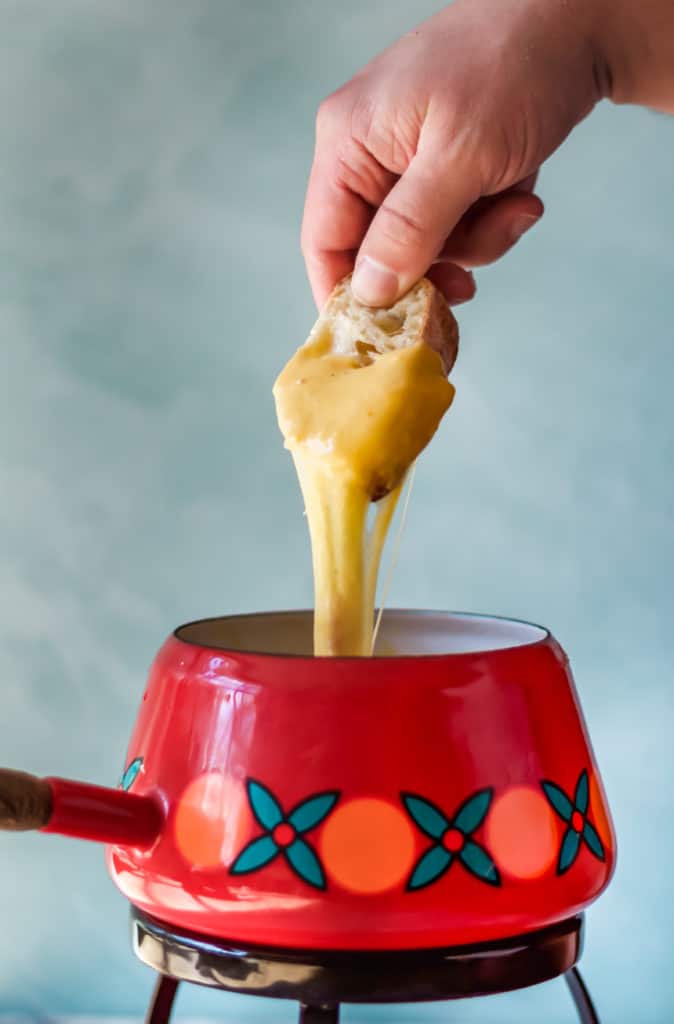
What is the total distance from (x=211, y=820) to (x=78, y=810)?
5cm

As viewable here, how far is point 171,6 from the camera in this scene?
0.97 metres

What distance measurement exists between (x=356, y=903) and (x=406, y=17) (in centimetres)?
78

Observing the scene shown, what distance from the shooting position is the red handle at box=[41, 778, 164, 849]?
1.45ft

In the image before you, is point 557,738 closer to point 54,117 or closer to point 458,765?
point 458,765

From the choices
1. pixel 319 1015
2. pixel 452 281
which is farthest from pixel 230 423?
pixel 319 1015

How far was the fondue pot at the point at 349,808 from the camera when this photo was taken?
1.40 feet

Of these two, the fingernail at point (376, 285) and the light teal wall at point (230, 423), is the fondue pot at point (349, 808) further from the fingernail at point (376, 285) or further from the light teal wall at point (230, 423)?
the light teal wall at point (230, 423)

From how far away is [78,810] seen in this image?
44cm

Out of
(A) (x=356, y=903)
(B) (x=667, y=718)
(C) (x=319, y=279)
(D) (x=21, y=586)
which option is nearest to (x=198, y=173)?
(C) (x=319, y=279)

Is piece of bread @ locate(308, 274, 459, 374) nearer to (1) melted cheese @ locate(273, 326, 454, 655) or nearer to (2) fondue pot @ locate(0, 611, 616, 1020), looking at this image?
(1) melted cheese @ locate(273, 326, 454, 655)

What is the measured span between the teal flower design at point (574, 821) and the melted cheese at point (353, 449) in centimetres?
12

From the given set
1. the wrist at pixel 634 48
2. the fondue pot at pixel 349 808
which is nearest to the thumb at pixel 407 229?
the wrist at pixel 634 48

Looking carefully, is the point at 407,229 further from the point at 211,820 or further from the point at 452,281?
the point at 211,820

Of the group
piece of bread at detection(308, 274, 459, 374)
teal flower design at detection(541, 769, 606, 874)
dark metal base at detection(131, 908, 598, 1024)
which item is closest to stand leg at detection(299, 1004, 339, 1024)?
dark metal base at detection(131, 908, 598, 1024)
